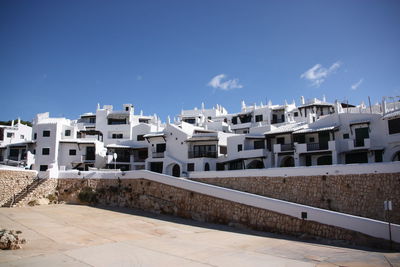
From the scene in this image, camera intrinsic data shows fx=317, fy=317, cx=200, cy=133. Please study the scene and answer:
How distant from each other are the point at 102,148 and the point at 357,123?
3621 cm

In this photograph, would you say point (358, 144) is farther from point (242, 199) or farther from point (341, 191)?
point (242, 199)

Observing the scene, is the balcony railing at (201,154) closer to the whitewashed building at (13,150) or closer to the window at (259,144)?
the window at (259,144)

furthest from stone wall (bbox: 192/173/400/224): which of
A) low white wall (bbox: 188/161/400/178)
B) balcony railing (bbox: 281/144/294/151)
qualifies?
balcony railing (bbox: 281/144/294/151)

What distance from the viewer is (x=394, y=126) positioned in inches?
1221

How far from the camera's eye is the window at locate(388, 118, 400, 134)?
30.7 meters

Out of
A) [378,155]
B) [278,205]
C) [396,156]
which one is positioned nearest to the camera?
[278,205]

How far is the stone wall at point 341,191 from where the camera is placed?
22078mm

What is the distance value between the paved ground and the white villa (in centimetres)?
1383

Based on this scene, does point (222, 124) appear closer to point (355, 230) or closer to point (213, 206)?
point (213, 206)

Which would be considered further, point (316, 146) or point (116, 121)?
point (116, 121)

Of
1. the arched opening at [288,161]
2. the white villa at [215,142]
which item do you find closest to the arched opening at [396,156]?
the white villa at [215,142]

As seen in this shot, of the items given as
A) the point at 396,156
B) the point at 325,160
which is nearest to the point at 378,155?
the point at 396,156

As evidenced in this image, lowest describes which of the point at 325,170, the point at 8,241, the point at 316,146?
the point at 8,241

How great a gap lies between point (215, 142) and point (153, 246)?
25817mm
